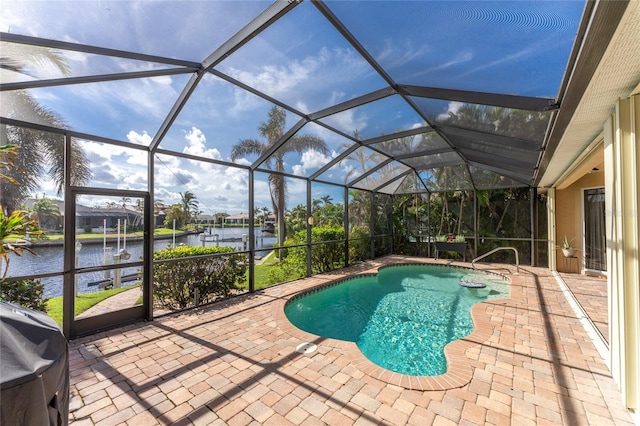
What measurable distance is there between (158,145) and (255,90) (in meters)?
2.26

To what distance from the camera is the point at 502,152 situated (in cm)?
655

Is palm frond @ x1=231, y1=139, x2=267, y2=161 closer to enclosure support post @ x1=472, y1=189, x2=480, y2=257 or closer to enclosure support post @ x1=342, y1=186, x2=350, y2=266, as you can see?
enclosure support post @ x1=342, y1=186, x2=350, y2=266

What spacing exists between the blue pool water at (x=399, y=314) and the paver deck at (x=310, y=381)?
74 cm

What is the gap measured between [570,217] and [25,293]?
14.3 m

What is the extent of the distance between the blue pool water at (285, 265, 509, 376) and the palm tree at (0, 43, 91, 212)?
489cm

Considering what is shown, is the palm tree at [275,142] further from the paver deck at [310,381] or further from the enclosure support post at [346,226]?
the paver deck at [310,381]

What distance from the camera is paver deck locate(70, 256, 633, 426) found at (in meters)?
2.61

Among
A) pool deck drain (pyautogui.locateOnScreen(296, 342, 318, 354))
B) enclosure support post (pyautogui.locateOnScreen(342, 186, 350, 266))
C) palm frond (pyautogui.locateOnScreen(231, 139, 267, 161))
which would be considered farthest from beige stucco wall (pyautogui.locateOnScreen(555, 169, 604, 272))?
palm frond (pyautogui.locateOnScreen(231, 139, 267, 161))

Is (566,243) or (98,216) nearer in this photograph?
(98,216)

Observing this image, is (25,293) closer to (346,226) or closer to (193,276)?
(193,276)

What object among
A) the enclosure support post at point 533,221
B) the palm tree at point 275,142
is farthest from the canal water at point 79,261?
the enclosure support post at point 533,221

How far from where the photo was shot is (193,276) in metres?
5.96

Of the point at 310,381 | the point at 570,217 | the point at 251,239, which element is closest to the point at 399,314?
the point at 310,381

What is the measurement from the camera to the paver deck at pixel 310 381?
2.61m
